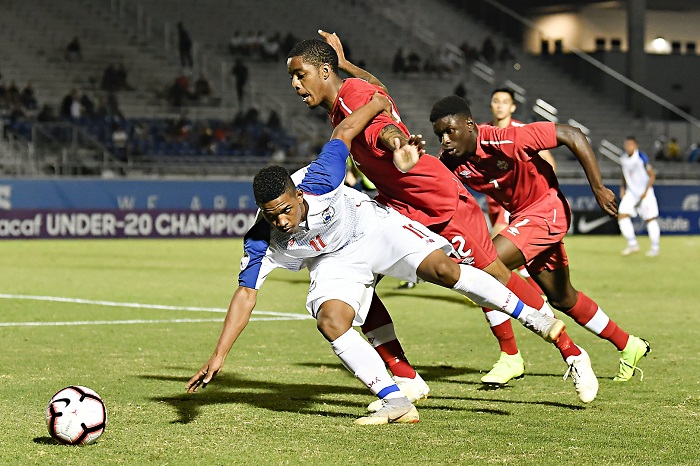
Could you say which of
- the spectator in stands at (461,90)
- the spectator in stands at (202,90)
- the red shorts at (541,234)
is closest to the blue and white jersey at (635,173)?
the spectator in stands at (461,90)

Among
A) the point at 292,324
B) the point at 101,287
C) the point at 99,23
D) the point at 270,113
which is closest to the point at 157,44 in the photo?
the point at 99,23

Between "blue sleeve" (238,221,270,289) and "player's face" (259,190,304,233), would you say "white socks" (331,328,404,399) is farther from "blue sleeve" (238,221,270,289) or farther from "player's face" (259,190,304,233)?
"player's face" (259,190,304,233)

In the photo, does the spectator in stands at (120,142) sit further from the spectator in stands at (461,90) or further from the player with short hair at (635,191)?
the player with short hair at (635,191)

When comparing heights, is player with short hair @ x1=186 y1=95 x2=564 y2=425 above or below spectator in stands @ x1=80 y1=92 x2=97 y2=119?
below

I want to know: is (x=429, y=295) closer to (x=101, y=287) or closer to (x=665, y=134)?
(x=101, y=287)

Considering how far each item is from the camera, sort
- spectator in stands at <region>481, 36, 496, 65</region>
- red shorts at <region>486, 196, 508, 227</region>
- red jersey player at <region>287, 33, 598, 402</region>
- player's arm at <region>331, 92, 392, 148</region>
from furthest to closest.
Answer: spectator in stands at <region>481, 36, 496, 65</region>
red shorts at <region>486, 196, 508, 227</region>
red jersey player at <region>287, 33, 598, 402</region>
player's arm at <region>331, 92, 392, 148</region>

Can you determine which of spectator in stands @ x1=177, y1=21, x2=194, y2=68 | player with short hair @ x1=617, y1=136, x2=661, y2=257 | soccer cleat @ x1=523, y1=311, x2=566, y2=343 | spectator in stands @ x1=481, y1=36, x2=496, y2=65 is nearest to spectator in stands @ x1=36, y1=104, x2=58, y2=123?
spectator in stands @ x1=177, y1=21, x2=194, y2=68

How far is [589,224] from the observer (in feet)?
103

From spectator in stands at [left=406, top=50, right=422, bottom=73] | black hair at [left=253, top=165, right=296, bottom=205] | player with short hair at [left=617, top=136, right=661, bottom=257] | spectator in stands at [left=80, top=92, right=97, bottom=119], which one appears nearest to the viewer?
black hair at [left=253, top=165, right=296, bottom=205]

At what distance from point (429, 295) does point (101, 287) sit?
454 cm

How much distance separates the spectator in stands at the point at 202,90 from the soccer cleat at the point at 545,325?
92.8 feet

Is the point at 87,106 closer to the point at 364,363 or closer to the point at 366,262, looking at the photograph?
the point at 366,262

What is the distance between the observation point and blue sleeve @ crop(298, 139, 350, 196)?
21.2 feet

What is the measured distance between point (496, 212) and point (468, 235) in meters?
5.58
